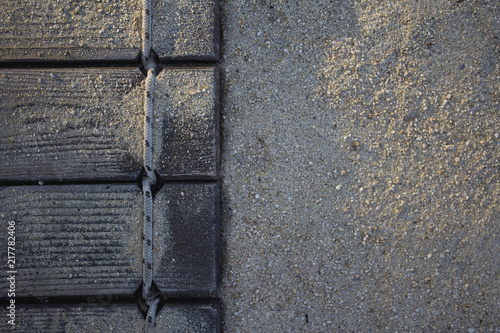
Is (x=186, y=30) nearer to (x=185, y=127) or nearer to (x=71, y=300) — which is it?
(x=185, y=127)

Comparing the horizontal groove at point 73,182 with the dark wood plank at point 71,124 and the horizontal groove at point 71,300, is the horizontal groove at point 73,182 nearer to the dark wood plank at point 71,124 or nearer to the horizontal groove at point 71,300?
the dark wood plank at point 71,124

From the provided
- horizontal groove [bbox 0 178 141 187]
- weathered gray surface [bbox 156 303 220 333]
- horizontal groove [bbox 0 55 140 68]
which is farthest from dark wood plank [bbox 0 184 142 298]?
horizontal groove [bbox 0 55 140 68]

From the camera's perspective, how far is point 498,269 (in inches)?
41.9

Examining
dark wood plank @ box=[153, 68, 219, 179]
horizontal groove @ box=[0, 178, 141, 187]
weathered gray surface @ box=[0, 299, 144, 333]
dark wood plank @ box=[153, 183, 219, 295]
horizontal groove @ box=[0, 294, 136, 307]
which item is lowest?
weathered gray surface @ box=[0, 299, 144, 333]

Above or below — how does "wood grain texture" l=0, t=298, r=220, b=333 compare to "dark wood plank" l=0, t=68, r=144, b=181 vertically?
below

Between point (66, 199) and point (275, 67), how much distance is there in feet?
2.85

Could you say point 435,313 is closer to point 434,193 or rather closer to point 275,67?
point 434,193

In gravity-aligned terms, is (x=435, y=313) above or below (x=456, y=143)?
below

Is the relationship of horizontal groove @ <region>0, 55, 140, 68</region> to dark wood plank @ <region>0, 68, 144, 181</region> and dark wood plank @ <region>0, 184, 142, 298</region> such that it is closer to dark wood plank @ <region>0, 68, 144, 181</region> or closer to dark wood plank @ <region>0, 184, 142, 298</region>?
dark wood plank @ <region>0, 68, 144, 181</region>

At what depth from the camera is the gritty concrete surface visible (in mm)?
1066

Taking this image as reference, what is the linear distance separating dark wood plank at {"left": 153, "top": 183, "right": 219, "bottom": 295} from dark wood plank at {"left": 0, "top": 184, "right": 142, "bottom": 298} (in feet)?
0.26

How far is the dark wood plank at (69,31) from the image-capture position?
108 cm

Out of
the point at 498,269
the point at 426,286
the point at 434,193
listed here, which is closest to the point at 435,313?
the point at 426,286

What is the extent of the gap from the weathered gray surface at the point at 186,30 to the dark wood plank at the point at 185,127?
0.09m
